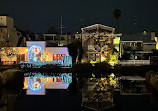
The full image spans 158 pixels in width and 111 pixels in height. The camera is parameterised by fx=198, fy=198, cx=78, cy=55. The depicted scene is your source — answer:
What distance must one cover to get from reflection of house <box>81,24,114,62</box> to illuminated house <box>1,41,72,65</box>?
12.3 feet

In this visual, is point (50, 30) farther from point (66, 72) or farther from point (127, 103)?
point (127, 103)

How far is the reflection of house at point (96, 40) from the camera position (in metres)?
32.5

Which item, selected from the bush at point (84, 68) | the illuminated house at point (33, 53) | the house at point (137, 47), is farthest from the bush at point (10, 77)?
the house at point (137, 47)

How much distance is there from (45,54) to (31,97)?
19348 mm

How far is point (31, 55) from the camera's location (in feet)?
104

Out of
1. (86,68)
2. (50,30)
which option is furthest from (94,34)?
(50,30)

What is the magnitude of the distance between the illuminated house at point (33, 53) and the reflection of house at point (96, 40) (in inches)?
148

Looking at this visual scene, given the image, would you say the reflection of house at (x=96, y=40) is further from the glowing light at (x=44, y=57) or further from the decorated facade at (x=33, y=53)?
the glowing light at (x=44, y=57)

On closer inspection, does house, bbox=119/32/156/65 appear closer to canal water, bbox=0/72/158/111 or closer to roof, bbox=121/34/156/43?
roof, bbox=121/34/156/43

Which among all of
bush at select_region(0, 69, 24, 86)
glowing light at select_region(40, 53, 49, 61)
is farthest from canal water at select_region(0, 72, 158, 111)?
glowing light at select_region(40, 53, 49, 61)

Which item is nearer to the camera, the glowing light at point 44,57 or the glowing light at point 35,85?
the glowing light at point 35,85

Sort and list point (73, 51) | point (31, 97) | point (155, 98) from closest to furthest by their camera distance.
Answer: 1. point (155, 98)
2. point (31, 97)
3. point (73, 51)

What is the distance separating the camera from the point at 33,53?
32.1 meters

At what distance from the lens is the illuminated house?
31.9 meters
